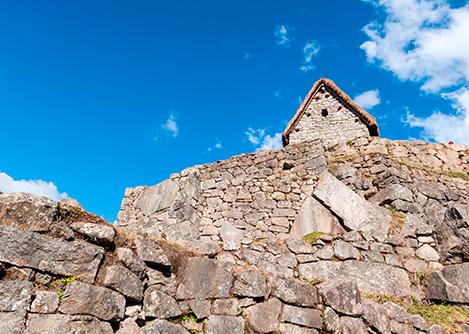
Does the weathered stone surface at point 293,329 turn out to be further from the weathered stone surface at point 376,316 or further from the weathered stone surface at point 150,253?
the weathered stone surface at point 150,253

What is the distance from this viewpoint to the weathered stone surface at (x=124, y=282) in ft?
12.0

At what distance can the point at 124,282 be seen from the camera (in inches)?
147

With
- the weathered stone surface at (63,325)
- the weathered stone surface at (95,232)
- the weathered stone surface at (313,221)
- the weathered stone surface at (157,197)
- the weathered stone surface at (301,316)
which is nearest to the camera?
the weathered stone surface at (63,325)

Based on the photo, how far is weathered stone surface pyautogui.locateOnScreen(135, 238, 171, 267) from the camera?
13.4ft

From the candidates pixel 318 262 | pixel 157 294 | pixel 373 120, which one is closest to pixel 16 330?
pixel 157 294

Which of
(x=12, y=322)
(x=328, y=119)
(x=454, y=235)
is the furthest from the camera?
(x=328, y=119)

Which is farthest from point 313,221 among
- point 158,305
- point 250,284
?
point 158,305

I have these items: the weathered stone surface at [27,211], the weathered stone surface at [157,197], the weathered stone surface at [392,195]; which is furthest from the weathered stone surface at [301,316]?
the weathered stone surface at [157,197]

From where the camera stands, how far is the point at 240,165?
33.0 feet

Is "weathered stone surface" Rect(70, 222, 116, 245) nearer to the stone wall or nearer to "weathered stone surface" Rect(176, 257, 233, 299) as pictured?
"weathered stone surface" Rect(176, 257, 233, 299)

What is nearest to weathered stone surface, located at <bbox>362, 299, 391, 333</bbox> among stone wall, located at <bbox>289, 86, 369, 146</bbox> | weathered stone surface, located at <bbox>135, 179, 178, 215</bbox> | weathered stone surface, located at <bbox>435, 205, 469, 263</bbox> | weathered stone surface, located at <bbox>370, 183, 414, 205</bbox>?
weathered stone surface, located at <bbox>435, 205, 469, 263</bbox>

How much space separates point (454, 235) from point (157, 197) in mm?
7525

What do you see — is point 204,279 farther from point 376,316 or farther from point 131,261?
point 376,316

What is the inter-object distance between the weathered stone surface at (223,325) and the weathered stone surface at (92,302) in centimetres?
99
